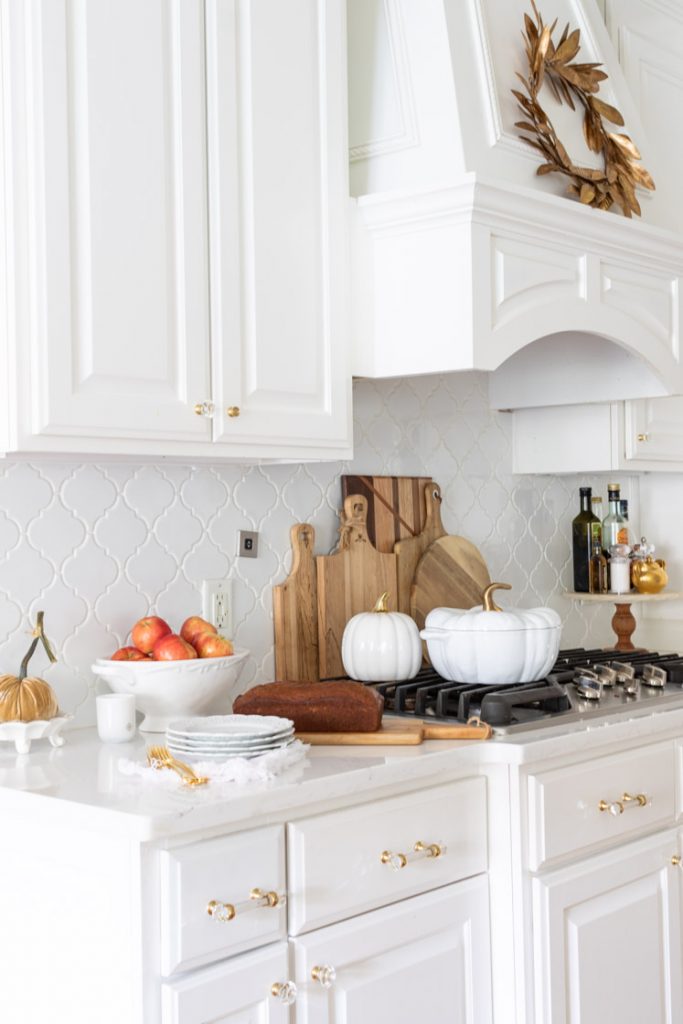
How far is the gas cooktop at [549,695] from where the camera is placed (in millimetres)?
2141

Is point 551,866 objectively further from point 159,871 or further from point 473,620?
point 159,871

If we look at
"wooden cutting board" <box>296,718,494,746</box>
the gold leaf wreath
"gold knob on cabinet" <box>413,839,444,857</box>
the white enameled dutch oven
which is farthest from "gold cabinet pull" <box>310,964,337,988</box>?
the gold leaf wreath

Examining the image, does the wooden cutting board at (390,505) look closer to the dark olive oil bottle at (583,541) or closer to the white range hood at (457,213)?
the white range hood at (457,213)

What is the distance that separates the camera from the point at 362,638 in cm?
243

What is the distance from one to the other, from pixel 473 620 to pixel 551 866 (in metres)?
0.50

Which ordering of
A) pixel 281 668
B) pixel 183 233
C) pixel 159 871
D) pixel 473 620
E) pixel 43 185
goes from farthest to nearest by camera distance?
pixel 281 668, pixel 473 620, pixel 183 233, pixel 43 185, pixel 159 871

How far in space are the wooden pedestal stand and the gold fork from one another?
177cm

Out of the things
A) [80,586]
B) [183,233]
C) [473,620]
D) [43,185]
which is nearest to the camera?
[43,185]

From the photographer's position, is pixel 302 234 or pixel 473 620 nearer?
pixel 302 234

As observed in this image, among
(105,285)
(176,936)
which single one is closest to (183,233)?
(105,285)

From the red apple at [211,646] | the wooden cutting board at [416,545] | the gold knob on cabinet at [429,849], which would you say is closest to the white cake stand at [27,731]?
the red apple at [211,646]

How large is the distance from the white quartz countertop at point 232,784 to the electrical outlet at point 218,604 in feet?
1.19

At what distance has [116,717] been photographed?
1981 mm

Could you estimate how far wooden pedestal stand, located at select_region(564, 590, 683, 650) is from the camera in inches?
129
